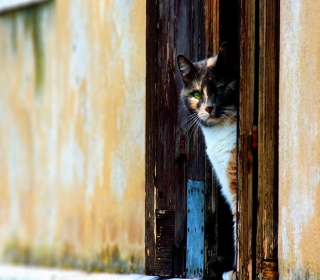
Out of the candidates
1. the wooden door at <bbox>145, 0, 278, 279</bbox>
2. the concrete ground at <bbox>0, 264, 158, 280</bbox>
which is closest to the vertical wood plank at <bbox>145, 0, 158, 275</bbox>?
the wooden door at <bbox>145, 0, 278, 279</bbox>

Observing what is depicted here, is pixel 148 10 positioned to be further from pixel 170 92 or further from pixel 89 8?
pixel 89 8

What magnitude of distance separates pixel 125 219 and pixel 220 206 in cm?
161

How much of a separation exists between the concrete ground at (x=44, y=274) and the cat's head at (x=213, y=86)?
1.34 metres

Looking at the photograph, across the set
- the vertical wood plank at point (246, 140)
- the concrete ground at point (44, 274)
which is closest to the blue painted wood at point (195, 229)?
the vertical wood plank at point (246, 140)

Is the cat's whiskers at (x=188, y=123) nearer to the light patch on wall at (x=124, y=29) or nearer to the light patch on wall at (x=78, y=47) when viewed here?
the light patch on wall at (x=124, y=29)

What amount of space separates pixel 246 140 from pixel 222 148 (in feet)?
1.89

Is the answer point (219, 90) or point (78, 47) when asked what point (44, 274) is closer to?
point (78, 47)

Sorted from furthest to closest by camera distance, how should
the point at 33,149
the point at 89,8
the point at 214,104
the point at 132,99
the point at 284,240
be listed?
the point at 33,149 < the point at 89,8 < the point at 132,99 < the point at 214,104 < the point at 284,240

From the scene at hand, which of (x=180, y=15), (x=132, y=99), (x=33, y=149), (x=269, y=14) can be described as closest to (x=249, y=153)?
(x=269, y=14)

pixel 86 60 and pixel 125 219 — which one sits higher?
pixel 86 60

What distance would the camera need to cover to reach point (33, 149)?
7.34 m

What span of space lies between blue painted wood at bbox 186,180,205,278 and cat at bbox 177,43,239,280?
0.13m

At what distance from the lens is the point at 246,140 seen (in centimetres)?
410

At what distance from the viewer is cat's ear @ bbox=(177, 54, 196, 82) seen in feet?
15.4
